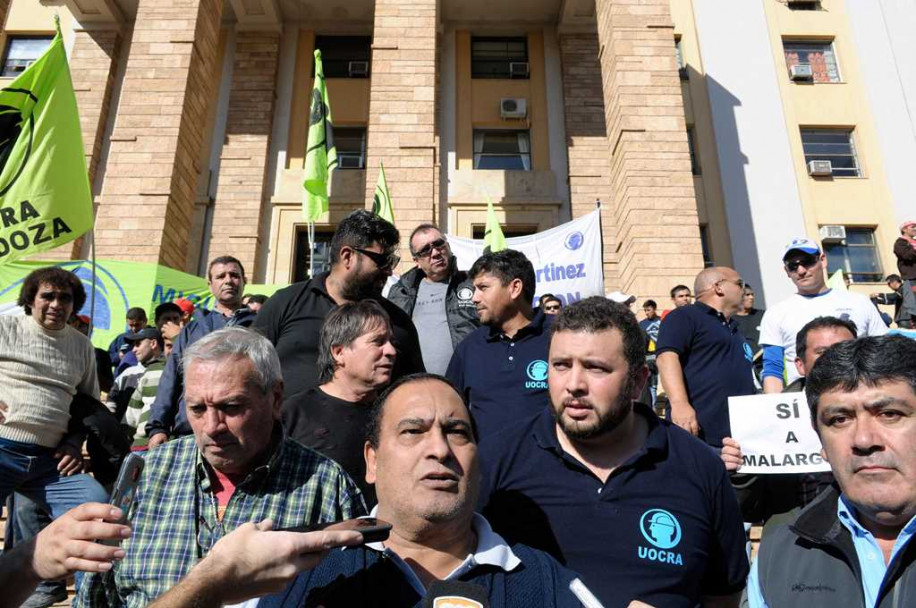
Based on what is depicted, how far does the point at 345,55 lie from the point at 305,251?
572 centimetres

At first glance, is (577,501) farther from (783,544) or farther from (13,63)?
(13,63)

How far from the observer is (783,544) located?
2.27m

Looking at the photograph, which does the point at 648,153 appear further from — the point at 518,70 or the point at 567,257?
the point at 518,70

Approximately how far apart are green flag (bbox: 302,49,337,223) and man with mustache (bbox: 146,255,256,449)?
4779mm

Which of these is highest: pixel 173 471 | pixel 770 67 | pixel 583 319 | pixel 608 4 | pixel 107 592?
pixel 770 67

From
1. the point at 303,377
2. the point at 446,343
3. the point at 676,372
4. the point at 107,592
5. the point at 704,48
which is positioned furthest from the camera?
the point at 704,48

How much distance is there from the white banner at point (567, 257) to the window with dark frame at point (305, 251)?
269 inches

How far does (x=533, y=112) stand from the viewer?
18.0 meters

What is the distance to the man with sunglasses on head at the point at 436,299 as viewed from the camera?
16.2ft

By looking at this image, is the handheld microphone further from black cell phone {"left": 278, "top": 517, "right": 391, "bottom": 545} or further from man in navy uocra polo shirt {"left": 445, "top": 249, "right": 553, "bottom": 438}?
man in navy uocra polo shirt {"left": 445, "top": 249, "right": 553, "bottom": 438}

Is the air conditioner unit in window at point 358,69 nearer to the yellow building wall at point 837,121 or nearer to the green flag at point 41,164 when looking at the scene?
the yellow building wall at point 837,121

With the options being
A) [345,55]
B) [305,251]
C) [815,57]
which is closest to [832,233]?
[815,57]

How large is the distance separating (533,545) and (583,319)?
862mm

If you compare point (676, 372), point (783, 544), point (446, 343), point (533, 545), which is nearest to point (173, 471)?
point (533, 545)
